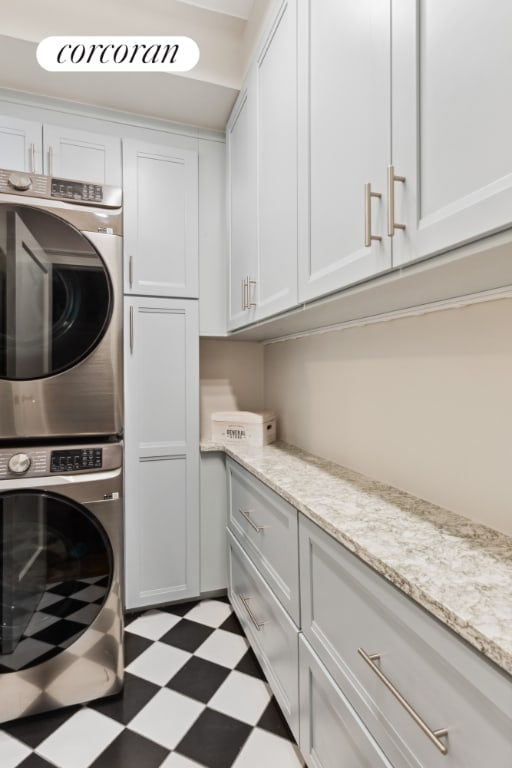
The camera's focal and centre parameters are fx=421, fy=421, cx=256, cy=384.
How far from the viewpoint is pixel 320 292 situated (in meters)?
1.17

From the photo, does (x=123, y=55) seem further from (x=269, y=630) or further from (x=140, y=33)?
(x=269, y=630)

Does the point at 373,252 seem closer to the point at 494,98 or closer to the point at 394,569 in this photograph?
the point at 494,98

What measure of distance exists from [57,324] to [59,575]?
850 millimetres

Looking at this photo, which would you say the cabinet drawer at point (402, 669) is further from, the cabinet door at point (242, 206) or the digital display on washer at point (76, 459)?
the cabinet door at point (242, 206)

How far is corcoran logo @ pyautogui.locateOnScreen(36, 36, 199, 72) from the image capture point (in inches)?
66.5

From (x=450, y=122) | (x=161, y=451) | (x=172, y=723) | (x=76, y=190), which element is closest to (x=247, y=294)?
(x=76, y=190)

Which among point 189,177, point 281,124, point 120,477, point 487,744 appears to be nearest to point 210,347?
point 189,177

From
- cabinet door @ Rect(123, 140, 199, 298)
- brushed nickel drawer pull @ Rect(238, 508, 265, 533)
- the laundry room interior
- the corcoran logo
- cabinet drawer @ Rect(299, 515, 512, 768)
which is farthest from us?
cabinet door @ Rect(123, 140, 199, 298)

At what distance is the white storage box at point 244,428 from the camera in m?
2.06

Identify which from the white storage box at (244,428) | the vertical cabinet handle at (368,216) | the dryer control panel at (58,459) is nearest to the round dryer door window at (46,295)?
the dryer control panel at (58,459)

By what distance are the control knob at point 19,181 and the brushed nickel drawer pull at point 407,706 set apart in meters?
1.64

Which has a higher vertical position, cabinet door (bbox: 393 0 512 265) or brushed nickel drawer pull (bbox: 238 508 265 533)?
cabinet door (bbox: 393 0 512 265)

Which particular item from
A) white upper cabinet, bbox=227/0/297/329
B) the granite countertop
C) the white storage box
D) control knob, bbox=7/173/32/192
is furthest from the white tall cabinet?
the granite countertop

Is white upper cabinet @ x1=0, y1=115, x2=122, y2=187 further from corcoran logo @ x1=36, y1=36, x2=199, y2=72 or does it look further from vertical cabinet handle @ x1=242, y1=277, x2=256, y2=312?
vertical cabinet handle @ x1=242, y1=277, x2=256, y2=312
